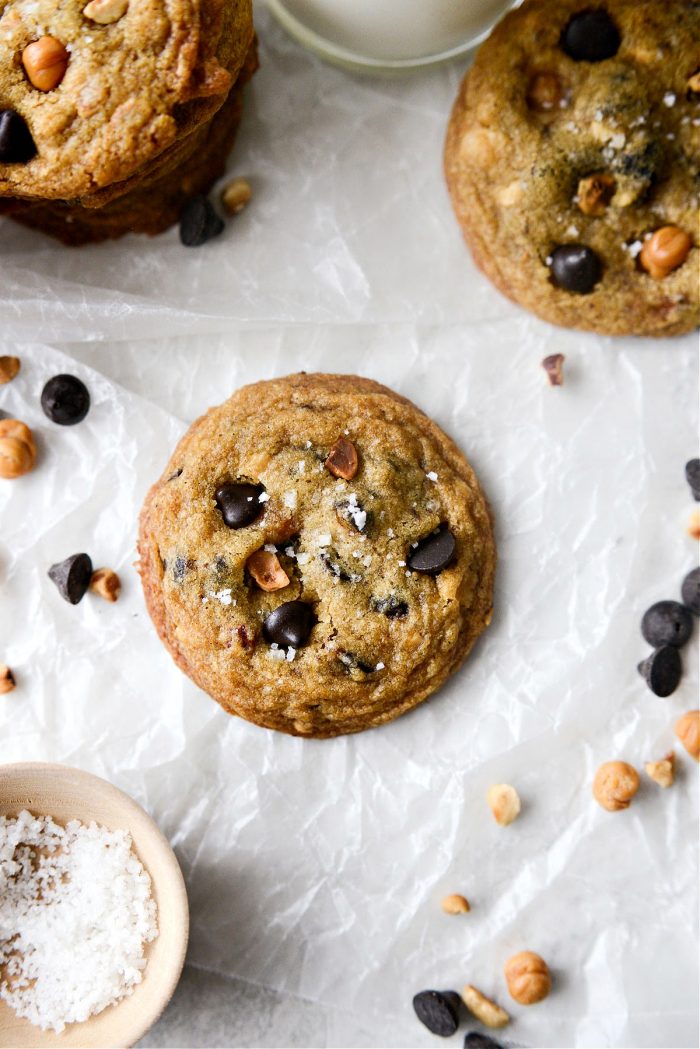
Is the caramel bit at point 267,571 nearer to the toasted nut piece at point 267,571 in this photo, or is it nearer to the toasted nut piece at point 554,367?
the toasted nut piece at point 267,571

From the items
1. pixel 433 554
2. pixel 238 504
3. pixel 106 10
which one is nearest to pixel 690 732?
pixel 433 554

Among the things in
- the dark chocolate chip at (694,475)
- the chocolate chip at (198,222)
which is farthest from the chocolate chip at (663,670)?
the chocolate chip at (198,222)

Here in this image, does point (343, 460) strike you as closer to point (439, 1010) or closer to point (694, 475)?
point (694, 475)

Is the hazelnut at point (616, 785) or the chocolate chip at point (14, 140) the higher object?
the chocolate chip at point (14, 140)

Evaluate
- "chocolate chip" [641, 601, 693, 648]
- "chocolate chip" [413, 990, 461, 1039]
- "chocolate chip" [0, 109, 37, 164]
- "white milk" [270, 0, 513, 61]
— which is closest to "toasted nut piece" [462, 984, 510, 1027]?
"chocolate chip" [413, 990, 461, 1039]

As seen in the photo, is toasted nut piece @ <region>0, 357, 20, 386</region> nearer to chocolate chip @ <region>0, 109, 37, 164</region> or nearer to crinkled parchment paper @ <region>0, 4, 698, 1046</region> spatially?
crinkled parchment paper @ <region>0, 4, 698, 1046</region>

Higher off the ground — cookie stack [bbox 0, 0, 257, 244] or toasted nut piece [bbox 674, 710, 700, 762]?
cookie stack [bbox 0, 0, 257, 244]
